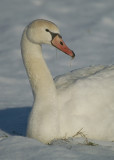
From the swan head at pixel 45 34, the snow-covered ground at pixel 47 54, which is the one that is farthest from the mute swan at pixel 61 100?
the snow-covered ground at pixel 47 54

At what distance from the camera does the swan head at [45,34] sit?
5.79 meters

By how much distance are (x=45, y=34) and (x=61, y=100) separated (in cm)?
93

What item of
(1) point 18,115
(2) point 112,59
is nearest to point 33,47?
(1) point 18,115

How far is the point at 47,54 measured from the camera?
10.6 metres

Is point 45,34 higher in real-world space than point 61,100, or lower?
higher

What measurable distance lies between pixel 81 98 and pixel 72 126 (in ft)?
1.40

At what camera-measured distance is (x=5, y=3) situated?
13867mm

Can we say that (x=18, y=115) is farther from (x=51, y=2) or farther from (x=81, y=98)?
(x=51, y=2)

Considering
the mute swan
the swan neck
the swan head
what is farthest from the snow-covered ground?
the swan head

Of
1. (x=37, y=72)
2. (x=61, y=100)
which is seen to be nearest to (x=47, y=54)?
(x=37, y=72)

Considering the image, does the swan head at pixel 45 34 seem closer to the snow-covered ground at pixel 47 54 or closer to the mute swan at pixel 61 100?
the mute swan at pixel 61 100

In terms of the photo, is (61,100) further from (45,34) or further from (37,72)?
(45,34)

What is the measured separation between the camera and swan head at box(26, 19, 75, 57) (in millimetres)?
5785

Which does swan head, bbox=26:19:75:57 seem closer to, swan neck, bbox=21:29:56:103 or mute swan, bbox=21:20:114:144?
mute swan, bbox=21:20:114:144
